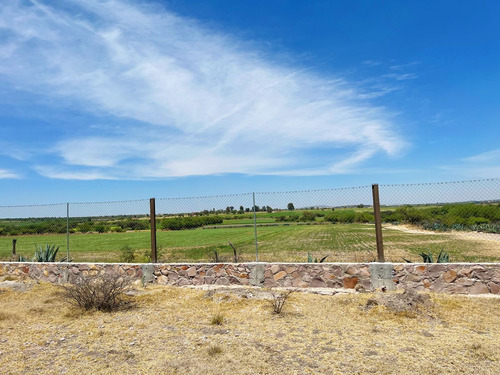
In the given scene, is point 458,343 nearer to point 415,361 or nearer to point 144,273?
point 415,361

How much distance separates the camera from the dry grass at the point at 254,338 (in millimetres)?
4043

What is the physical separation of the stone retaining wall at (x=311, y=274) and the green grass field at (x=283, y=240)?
207 cm

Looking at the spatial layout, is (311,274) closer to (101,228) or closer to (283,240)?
(101,228)

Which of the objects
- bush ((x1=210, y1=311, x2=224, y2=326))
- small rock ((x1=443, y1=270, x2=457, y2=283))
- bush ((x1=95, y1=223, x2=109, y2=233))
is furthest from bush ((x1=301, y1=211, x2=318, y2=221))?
bush ((x1=95, y1=223, x2=109, y2=233))

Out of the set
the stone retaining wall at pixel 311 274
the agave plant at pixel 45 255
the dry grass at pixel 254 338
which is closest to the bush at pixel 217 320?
the dry grass at pixel 254 338

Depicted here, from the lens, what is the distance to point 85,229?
1338cm

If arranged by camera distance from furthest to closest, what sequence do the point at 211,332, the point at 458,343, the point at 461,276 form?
the point at 461,276 → the point at 211,332 → the point at 458,343

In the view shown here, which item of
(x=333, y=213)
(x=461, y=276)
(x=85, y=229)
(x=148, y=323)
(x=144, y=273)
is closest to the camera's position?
(x=148, y=323)

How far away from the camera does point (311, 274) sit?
8086 mm

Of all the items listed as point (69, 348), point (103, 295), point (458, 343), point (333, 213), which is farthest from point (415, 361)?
point (333, 213)

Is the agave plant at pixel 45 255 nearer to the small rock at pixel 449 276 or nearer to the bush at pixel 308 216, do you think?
the bush at pixel 308 216

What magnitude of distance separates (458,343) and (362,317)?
1598 mm

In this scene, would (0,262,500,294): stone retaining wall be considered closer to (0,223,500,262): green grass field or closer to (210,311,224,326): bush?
(0,223,500,262): green grass field

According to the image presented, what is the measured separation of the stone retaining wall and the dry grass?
47 cm
